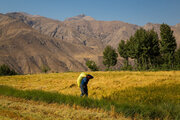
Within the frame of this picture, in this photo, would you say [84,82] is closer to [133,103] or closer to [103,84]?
[133,103]

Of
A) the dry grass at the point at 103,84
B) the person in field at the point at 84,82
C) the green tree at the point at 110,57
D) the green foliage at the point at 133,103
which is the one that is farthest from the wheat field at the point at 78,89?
the green tree at the point at 110,57

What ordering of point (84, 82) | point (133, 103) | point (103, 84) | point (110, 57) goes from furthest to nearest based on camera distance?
point (110, 57) < point (103, 84) < point (84, 82) < point (133, 103)

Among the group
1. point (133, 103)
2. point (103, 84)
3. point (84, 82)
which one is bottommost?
point (103, 84)

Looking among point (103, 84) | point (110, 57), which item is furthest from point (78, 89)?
point (110, 57)

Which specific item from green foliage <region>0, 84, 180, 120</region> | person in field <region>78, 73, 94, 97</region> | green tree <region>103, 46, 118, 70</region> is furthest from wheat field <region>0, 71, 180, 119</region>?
green tree <region>103, 46, 118, 70</region>

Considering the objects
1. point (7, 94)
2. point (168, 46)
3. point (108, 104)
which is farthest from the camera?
point (168, 46)

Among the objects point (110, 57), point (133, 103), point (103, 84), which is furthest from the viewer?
point (110, 57)

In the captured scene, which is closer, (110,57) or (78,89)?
(78,89)

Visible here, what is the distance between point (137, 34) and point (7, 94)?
61.4 m

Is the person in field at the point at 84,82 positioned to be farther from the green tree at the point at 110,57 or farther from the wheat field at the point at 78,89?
the green tree at the point at 110,57

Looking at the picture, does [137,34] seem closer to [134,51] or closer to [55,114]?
[134,51]

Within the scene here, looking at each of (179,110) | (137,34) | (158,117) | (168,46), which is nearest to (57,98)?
(158,117)

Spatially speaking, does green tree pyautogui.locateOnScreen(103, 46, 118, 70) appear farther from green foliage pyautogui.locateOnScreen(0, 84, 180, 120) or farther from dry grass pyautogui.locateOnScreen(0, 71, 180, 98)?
green foliage pyautogui.locateOnScreen(0, 84, 180, 120)

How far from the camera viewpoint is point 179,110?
9.41 m
